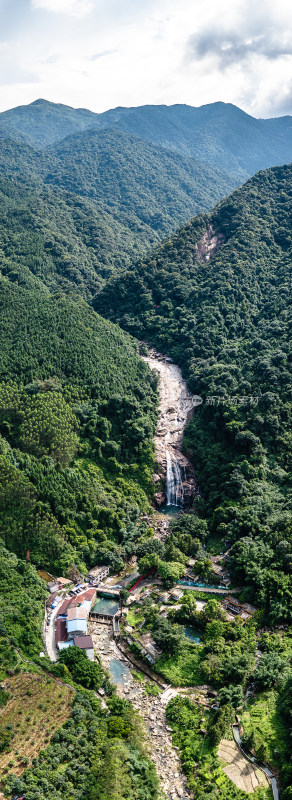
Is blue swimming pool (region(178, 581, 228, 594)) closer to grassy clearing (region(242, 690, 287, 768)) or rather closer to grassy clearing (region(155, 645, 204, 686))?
grassy clearing (region(155, 645, 204, 686))

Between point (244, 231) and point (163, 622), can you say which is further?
point (244, 231)

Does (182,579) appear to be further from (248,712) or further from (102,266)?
(102,266)

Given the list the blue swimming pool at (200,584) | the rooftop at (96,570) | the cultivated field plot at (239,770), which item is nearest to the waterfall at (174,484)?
the rooftop at (96,570)

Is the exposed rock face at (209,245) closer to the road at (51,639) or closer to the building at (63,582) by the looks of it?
the building at (63,582)

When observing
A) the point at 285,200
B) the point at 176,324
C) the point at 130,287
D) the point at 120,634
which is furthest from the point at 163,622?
the point at 285,200

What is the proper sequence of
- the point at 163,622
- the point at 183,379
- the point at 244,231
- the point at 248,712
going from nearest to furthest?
the point at 248,712 → the point at 163,622 → the point at 183,379 → the point at 244,231

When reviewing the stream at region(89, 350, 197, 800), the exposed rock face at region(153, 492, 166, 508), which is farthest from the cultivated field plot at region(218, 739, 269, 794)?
the exposed rock face at region(153, 492, 166, 508)
